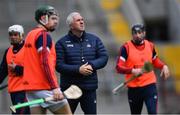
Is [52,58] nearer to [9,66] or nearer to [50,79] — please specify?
[50,79]

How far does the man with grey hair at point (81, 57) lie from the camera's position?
12016mm

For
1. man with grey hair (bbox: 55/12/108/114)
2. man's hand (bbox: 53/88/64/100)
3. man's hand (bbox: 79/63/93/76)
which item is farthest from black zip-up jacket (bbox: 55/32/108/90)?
man's hand (bbox: 53/88/64/100)

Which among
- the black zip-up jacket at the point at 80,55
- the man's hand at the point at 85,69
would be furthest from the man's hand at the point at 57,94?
the black zip-up jacket at the point at 80,55

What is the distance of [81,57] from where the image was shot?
12062mm

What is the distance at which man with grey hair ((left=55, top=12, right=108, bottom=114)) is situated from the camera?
39.4 feet

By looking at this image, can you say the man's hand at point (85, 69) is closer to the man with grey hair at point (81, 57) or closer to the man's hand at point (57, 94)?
the man with grey hair at point (81, 57)

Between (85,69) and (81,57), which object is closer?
(85,69)

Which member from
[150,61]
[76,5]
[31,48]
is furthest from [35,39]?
[76,5]

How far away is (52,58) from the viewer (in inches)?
425

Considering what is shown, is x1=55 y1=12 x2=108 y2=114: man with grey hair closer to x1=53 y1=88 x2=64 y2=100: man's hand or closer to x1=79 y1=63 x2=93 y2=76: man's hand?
x1=79 y1=63 x2=93 y2=76: man's hand

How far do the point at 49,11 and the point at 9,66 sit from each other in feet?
5.54

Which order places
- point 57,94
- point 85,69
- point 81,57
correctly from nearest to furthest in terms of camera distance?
point 57,94 < point 85,69 < point 81,57

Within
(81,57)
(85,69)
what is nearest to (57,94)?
(85,69)

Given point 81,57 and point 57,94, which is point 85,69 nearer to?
point 81,57
